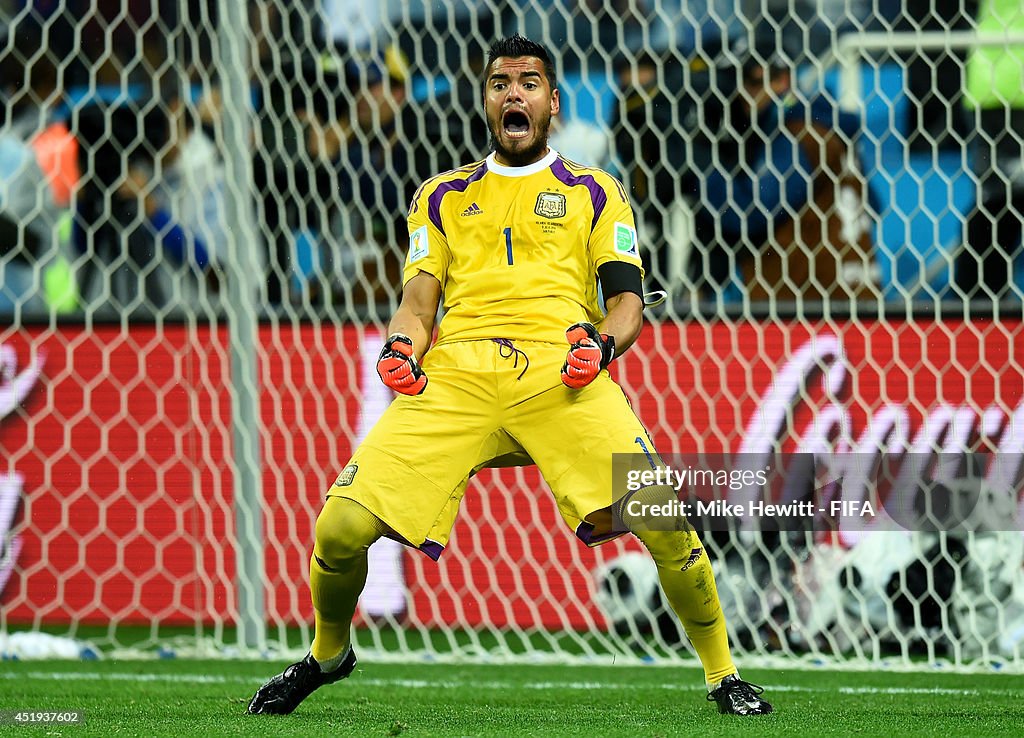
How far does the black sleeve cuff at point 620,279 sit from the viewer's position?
3918mm

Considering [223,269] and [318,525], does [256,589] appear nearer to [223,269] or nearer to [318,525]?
[223,269]

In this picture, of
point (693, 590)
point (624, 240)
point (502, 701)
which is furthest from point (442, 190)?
point (502, 701)

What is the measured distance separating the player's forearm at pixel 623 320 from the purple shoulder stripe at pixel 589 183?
23cm

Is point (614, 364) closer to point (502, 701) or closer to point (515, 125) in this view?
point (502, 701)

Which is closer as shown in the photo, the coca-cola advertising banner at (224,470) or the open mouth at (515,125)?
the open mouth at (515,125)

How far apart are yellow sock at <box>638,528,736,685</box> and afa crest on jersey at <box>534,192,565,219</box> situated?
85 cm

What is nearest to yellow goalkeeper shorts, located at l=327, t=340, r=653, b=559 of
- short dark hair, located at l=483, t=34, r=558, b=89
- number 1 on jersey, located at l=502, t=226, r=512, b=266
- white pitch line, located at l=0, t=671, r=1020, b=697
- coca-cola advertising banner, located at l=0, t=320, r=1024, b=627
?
number 1 on jersey, located at l=502, t=226, r=512, b=266

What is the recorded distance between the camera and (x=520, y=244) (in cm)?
397

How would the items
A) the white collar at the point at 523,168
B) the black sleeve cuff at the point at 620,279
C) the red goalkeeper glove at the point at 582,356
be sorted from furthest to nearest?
the white collar at the point at 523,168 < the black sleeve cuff at the point at 620,279 < the red goalkeeper glove at the point at 582,356

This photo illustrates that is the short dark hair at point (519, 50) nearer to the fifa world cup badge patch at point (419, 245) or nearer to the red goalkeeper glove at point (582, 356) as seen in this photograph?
the fifa world cup badge patch at point (419, 245)

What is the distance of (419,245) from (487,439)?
563mm

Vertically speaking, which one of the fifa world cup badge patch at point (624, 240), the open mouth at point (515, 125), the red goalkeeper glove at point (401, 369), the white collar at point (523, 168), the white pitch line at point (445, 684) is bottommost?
the white pitch line at point (445, 684)

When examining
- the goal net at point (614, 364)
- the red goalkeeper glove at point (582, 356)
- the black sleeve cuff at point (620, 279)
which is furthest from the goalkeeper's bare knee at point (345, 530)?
the goal net at point (614, 364)

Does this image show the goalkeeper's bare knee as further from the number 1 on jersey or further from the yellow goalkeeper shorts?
the number 1 on jersey
